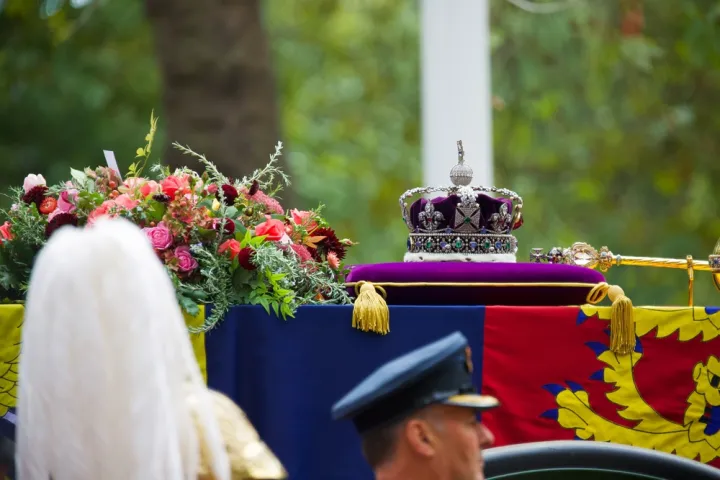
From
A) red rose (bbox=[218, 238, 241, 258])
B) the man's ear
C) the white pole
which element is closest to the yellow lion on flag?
red rose (bbox=[218, 238, 241, 258])

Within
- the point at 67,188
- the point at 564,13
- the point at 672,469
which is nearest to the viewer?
the point at 672,469

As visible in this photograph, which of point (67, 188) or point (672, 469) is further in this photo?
point (67, 188)

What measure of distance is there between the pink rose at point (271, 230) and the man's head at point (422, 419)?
1.50 meters

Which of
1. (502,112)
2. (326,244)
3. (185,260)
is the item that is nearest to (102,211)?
(185,260)

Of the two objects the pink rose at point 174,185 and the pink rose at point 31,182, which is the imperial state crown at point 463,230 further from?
the pink rose at point 31,182

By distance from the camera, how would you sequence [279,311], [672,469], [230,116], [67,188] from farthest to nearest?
1. [230,116]
2. [67,188]
3. [279,311]
4. [672,469]

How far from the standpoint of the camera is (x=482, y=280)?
141 inches

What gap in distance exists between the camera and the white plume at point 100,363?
1.84 meters

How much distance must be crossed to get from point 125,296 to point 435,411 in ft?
1.96

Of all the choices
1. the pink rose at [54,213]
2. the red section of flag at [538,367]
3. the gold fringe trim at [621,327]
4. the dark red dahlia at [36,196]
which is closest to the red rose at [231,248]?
the pink rose at [54,213]

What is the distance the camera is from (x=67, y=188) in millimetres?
3689

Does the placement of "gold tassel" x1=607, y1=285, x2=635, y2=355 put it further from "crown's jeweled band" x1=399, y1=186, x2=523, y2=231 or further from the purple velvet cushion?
"crown's jeweled band" x1=399, y1=186, x2=523, y2=231

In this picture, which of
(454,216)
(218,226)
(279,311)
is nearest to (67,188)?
(218,226)

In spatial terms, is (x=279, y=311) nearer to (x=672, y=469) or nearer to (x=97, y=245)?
(x=672, y=469)
